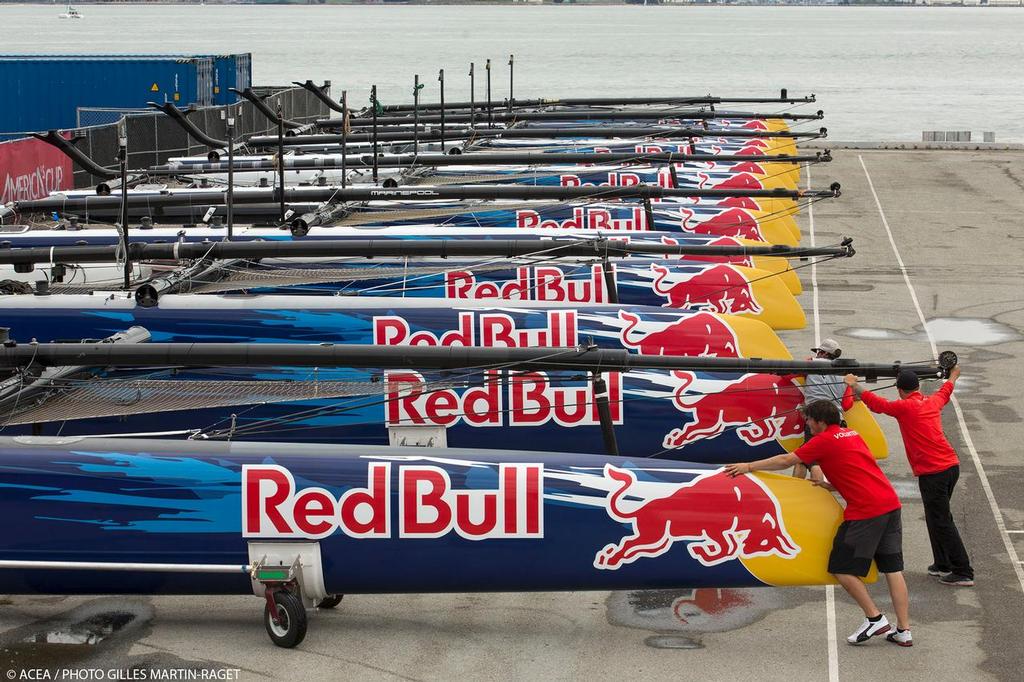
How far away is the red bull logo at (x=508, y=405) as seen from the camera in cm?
1438

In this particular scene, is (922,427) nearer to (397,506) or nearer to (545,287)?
(397,506)

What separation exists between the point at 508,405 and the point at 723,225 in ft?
36.9

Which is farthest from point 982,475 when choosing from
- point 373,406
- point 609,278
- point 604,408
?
point 373,406

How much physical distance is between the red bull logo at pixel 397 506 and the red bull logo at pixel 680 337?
178 inches

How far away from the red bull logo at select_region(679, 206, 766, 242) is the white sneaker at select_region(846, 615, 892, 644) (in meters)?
13.7

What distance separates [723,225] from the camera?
975 inches

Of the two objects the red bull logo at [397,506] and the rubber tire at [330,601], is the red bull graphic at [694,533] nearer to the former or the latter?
the red bull logo at [397,506]

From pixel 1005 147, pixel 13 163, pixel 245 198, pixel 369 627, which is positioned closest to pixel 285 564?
pixel 369 627

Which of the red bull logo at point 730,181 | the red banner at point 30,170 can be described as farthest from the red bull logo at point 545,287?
the red banner at point 30,170

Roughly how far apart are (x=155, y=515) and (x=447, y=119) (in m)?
32.0

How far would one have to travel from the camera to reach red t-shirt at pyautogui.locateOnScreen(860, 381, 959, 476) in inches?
485

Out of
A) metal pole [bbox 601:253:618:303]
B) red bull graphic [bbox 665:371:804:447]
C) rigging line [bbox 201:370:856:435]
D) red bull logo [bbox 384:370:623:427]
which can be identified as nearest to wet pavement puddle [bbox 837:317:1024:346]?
metal pole [bbox 601:253:618:303]

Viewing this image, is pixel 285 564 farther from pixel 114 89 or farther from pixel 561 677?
pixel 114 89

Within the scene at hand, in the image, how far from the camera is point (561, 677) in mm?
10562
